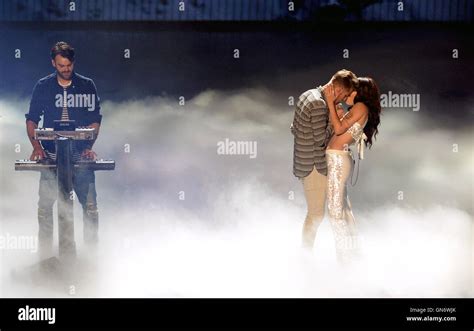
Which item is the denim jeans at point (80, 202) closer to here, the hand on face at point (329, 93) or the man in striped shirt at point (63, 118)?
the man in striped shirt at point (63, 118)

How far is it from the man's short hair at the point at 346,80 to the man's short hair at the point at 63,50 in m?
2.13

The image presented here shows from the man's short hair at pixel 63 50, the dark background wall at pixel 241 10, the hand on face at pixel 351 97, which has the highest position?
the dark background wall at pixel 241 10

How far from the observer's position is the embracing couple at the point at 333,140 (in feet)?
21.4

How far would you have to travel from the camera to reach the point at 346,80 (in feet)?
21.6

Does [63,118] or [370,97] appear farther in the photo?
[63,118]

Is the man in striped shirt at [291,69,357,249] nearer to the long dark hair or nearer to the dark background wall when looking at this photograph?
the long dark hair

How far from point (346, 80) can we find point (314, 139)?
1.74 feet

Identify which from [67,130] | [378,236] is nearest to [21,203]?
[67,130]

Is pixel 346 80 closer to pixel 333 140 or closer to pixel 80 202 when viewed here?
pixel 333 140

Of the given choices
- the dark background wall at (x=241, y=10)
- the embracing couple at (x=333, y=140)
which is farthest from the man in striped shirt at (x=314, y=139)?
the dark background wall at (x=241, y=10)

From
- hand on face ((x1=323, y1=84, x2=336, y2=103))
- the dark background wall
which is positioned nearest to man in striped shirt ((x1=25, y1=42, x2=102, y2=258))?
the dark background wall

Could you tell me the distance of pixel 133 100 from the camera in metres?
6.90

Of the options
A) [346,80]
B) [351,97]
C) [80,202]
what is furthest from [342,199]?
[80,202]

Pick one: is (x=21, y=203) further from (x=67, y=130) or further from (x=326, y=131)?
(x=326, y=131)
